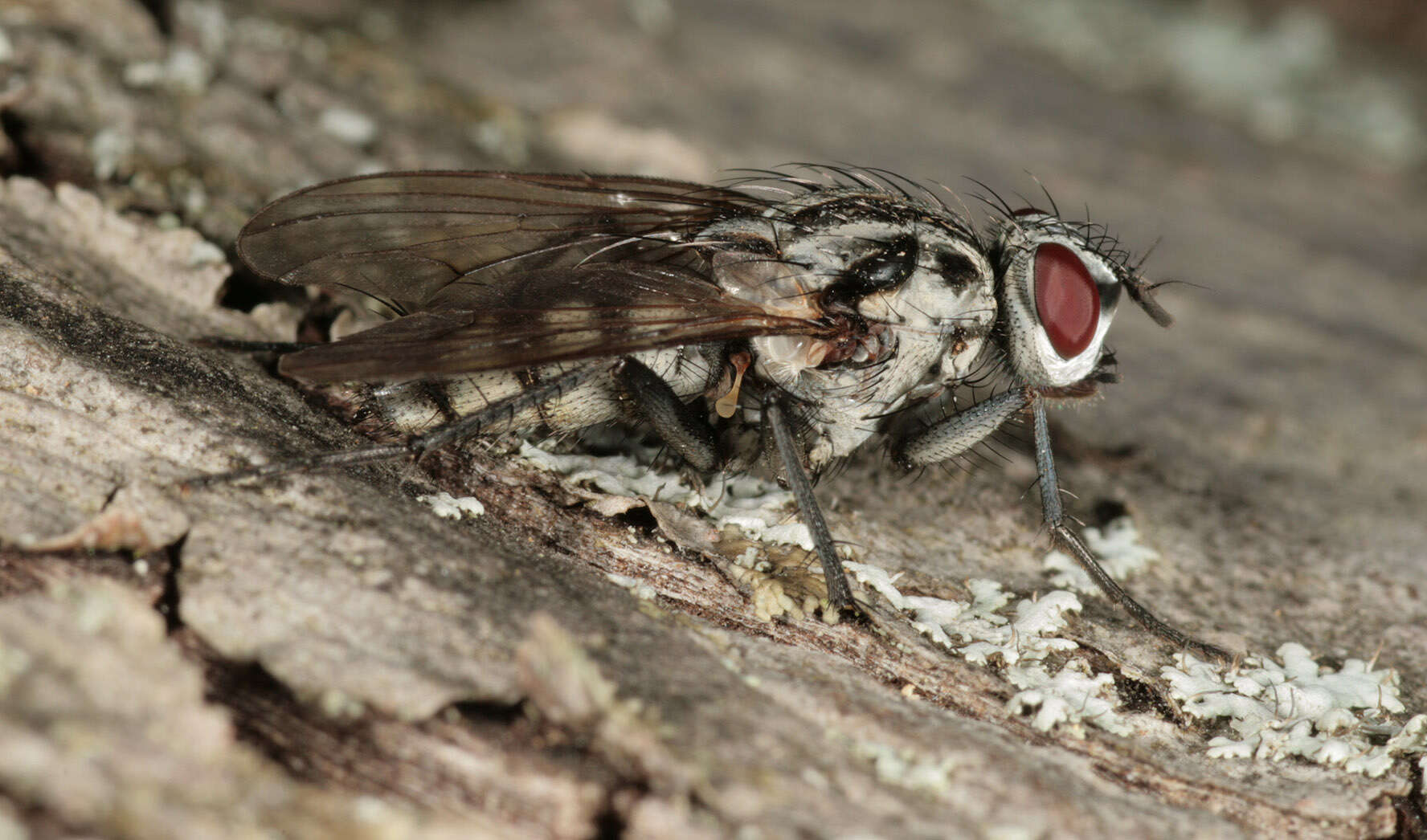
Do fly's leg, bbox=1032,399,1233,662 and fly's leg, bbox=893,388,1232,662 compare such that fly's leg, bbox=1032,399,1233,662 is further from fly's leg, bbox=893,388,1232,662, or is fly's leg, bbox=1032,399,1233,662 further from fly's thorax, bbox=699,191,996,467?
fly's thorax, bbox=699,191,996,467

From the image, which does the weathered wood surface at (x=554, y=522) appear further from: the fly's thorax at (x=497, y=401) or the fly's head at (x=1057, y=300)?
the fly's head at (x=1057, y=300)

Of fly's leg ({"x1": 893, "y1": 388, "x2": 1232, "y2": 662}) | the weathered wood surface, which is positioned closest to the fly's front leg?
fly's leg ({"x1": 893, "y1": 388, "x2": 1232, "y2": 662})

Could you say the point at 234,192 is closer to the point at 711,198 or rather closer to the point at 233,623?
the point at 711,198

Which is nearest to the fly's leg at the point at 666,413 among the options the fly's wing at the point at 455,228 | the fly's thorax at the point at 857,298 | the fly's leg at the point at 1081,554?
the fly's thorax at the point at 857,298

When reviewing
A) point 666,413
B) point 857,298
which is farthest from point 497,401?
point 857,298

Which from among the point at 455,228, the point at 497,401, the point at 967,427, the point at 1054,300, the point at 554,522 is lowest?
the point at 554,522

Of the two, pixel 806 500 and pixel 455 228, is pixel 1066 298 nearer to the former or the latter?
pixel 806 500
